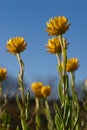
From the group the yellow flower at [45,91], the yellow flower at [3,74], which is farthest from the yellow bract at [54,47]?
the yellow flower at [45,91]

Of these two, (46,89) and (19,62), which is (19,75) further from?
(46,89)

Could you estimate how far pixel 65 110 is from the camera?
1.78 meters

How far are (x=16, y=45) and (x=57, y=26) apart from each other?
30 cm

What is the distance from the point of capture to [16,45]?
2.13 m

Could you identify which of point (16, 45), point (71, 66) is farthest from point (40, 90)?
point (16, 45)

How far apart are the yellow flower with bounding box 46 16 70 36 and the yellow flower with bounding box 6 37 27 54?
0.24 metres

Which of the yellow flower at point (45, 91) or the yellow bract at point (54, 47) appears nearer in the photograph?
the yellow bract at point (54, 47)

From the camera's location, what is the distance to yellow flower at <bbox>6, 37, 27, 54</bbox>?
6.91ft

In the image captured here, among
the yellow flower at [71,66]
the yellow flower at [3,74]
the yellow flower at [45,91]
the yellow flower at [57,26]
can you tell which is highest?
the yellow flower at [57,26]

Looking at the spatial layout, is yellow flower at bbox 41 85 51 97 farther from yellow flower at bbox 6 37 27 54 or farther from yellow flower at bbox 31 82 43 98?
yellow flower at bbox 6 37 27 54

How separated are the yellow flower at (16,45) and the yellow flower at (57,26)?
24 centimetres

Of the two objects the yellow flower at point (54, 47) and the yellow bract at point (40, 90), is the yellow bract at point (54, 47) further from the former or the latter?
the yellow bract at point (40, 90)

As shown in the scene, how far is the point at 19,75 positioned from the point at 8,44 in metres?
0.22

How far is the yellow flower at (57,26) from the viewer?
1909 mm
